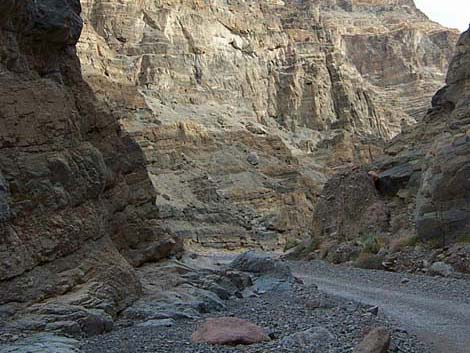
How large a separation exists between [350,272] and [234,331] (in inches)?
485

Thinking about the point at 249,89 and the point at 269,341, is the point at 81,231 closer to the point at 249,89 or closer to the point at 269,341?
the point at 269,341

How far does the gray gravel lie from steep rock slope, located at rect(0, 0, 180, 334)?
1017 mm

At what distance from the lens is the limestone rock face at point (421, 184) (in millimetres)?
21172

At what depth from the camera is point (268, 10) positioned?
15250 cm

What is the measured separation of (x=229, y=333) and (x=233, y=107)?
108382 millimetres

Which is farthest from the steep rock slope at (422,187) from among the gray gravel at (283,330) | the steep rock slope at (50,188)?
the steep rock slope at (50,188)

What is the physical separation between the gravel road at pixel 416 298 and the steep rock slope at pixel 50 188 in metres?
5.47

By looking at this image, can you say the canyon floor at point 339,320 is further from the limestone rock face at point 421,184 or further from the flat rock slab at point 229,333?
the limestone rock face at point 421,184

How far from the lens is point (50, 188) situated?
39.4 feet

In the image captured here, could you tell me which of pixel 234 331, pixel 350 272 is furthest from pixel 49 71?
pixel 350 272

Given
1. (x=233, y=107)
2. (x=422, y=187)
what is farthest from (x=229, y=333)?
(x=233, y=107)

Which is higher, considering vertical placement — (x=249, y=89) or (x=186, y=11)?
(x=186, y=11)

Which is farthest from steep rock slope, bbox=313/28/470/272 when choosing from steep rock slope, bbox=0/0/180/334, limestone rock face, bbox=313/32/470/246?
steep rock slope, bbox=0/0/180/334

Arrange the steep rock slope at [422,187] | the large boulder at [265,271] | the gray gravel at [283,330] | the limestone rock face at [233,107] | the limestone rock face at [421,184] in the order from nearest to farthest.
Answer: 1. the gray gravel at [283,330]
2. the large boulder at [265,271]
3. the steep rock slope at [422,187]
4. the limestone rock face at [421,184]
5. the limestone rock face at [233,107]
